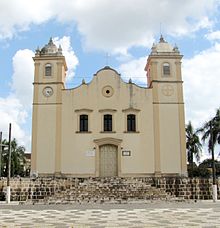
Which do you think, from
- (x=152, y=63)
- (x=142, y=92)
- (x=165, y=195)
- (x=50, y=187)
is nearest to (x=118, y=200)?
(x=165, y=195)

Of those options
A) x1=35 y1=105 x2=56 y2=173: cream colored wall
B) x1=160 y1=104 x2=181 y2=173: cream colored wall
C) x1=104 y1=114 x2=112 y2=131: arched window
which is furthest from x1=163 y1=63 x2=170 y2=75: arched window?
x1=35 y1=105 x2=56 y2=173: cream colored wall

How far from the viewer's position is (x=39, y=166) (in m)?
26.4

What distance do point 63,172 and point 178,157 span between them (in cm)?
826

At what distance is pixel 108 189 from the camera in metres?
20.8

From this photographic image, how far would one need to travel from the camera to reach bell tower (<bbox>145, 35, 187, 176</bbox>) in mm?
26453

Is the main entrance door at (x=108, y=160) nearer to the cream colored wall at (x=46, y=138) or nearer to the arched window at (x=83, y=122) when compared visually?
the arched window at (x=83, y=122)

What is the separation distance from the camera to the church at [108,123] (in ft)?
86.6

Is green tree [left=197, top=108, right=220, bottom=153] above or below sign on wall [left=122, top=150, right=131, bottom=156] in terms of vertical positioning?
above

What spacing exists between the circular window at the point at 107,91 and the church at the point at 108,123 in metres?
0.07

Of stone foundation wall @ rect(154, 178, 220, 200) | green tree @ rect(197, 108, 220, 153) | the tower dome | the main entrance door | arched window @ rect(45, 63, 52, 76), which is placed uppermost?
the tower dome

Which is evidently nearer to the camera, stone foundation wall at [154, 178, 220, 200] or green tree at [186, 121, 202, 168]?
stone foundation wall at [154, 178, 220, 200]

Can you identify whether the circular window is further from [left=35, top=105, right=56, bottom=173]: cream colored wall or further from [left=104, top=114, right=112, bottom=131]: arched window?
[left=35, top=105, right=56, bottom=173]: cream colored wall

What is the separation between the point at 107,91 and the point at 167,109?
184 inches

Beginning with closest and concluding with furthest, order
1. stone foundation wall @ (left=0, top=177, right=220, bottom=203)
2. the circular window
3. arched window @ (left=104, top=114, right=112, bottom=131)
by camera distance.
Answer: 1. stone foundation wall @ (left=0, top=177, right=220, bottom=203)
2. arched window @ (left=104, top=114, right=112, bottom=131)
3. the circular window
